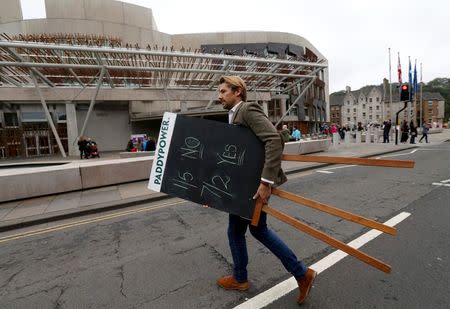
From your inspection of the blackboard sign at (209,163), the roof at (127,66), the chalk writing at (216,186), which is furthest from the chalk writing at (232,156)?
the roof at (127,66)

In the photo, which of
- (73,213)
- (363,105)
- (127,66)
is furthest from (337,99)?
(73,213)

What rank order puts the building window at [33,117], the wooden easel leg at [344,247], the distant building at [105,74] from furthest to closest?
1. the building window at [33,117]
2. the distant building at [105,74]
3. the wooden easel leg at [344,247]

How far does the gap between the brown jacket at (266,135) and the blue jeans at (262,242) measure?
468 millimetres

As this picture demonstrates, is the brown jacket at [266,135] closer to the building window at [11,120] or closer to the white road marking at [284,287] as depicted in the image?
the white road marking at [284,287]

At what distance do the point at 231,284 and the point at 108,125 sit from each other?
2722 centimetres

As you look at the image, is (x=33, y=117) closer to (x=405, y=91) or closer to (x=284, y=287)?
(x=284, y=287)

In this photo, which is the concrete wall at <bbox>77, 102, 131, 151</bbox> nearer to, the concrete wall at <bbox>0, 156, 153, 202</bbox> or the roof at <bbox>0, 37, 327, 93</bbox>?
the roof at <bbox>0, 37, 327, 93</bbox>

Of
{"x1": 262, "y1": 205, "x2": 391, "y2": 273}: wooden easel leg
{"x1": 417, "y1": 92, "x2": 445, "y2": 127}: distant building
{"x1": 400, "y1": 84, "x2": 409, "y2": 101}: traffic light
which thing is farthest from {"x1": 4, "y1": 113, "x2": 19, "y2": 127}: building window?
{"x1": 417, "y1": 92, "x2": 445, "y2": 127}: distant building

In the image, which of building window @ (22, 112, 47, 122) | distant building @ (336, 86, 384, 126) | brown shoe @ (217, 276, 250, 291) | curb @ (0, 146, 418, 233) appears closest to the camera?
brown shoe @ (217, 276, 250, 291)

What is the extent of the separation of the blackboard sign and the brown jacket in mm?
121

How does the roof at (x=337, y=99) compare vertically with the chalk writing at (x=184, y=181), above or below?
above

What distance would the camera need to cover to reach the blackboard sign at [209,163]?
2.56 meters

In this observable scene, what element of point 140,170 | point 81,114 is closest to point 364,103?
point 81,114

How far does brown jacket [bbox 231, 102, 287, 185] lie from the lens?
230 cm
